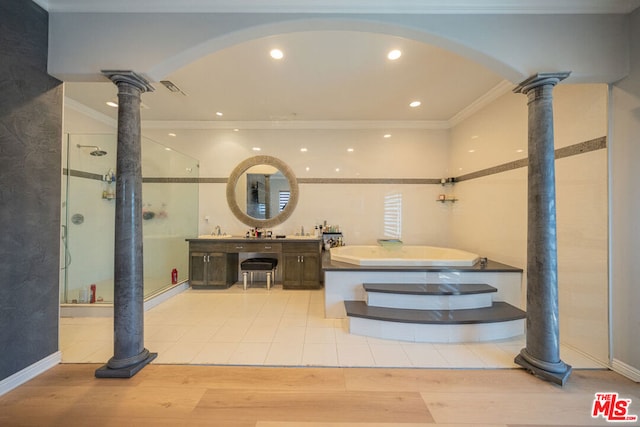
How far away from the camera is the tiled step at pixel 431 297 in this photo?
262cm

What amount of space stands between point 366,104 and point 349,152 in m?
0.98

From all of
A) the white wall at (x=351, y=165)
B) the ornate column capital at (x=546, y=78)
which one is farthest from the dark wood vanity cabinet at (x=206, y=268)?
the ornate column capital at (x=546, y=78)

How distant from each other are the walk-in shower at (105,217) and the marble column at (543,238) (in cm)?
437

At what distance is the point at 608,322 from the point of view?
6.68 ft

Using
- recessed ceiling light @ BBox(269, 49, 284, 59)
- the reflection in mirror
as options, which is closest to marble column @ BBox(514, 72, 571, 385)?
recessed ceiling light @ BBox(269, 49, 284, 59)

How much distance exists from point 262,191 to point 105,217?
245 cm

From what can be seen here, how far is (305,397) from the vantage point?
1.67m

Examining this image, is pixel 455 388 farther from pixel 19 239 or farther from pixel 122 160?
pixel 19 239

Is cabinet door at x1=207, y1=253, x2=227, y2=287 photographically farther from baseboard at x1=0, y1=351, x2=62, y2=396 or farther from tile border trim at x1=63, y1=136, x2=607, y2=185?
baseboard at x1=0, y1=351, x2=62, y2=396

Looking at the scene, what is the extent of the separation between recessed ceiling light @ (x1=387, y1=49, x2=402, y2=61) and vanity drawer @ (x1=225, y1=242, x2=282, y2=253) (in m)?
3.04

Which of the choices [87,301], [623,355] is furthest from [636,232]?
[87,301]

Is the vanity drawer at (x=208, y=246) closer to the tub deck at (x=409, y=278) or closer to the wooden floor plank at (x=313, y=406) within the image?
the tub deck at (x=409, y=278)

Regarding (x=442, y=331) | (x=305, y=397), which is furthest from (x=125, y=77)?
(x=442, y=331)

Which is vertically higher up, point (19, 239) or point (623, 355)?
point (19, 239)
